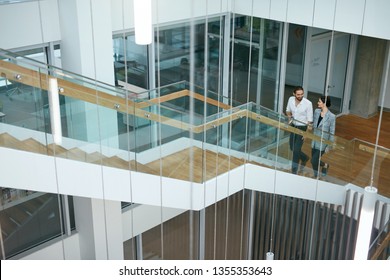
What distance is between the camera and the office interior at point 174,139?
5355 millimetres

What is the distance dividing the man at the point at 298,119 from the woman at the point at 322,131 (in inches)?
5.0

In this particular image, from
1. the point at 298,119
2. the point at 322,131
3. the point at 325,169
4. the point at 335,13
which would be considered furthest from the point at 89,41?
the point at 325,169

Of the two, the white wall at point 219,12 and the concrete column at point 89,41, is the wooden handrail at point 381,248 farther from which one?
the concrete column at point 89,41

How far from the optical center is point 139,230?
25.6 feet

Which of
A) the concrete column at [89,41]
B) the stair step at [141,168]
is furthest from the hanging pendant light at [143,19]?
the stair step at [141,168]

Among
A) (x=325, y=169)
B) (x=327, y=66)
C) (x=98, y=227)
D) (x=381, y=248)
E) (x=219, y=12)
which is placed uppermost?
(x=219, y=12)

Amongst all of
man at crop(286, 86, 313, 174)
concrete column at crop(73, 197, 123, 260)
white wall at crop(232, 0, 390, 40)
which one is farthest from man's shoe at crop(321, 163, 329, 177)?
concrete column at crop(73, 197, 123, 260)

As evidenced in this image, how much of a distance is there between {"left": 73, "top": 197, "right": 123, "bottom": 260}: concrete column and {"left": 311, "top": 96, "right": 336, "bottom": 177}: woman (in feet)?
8.64

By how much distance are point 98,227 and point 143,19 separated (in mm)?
4296

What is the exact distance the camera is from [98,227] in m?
7.11

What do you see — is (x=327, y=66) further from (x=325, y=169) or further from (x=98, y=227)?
(x=98, y=227)
